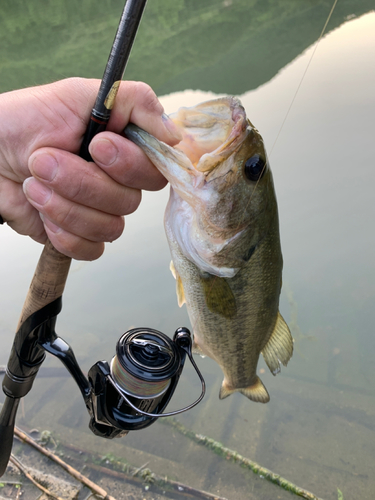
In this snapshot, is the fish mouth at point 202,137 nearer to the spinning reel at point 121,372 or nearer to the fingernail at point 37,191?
the fingernail at point 37,191

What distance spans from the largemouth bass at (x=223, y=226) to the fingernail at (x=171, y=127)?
0.03 meters

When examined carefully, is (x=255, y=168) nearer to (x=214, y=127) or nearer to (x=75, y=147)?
(x=214, y=127)

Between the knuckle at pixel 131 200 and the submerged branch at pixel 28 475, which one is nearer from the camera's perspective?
the knuckle at pixel 131 200

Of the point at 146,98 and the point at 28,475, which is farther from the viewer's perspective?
the point at 28,475

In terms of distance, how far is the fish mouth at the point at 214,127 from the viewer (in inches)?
41.5

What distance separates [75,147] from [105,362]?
69 cm

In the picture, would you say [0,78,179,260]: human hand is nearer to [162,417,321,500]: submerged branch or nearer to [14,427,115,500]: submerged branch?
[14,427,115,500]: submerged branch

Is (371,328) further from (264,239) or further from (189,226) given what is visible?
(189,226)

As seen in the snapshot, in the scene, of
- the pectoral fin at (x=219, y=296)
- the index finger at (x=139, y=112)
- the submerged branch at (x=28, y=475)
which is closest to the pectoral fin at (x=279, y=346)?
the pectoral fin at (x=219, y=296)

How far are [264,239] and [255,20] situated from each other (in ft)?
32.4

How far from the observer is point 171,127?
1043mm

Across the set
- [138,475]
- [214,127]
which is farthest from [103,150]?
[138,475]

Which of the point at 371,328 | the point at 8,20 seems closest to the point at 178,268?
the point at 371,328

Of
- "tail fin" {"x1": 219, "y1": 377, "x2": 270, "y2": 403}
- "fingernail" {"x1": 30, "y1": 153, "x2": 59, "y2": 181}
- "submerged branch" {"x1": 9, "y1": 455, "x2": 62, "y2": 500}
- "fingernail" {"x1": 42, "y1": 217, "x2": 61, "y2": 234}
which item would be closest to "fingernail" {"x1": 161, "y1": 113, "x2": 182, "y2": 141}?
"fingernail" {"x1": 30, "y1": 153, "x2": 59, "y2": 181}
